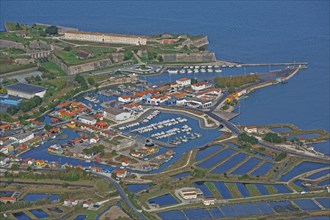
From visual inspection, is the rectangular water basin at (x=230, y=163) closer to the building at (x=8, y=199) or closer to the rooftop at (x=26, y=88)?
the building at (x=8, y=199)

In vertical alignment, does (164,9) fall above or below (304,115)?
above

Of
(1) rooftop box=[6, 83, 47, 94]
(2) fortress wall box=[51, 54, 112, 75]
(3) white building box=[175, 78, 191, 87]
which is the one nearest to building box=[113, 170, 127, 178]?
(1) rooftop box=[6, 83, 47, 94]

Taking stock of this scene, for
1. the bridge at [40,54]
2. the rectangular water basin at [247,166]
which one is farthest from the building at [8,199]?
the bridge at [40,54]

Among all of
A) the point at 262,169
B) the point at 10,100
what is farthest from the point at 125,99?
the point at 262,169

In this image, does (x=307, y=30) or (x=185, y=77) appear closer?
(x=185, y=77)

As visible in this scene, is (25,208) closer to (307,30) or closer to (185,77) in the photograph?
(185,77)

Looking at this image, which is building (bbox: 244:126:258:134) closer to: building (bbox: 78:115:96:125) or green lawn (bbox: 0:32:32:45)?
building (bbox: 78:115:96:125)

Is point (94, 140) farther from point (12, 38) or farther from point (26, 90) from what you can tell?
point (12, 38)

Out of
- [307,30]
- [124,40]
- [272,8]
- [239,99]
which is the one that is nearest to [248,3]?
[272,8]
